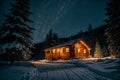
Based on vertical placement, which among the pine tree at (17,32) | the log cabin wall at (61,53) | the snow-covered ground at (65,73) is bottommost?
the snow-covered ground at (65,73)

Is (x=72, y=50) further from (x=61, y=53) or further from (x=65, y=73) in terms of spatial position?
(x=65, y=73)

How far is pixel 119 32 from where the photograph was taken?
2248cm

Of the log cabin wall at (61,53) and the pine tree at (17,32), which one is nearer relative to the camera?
the pine tree at (17,32)

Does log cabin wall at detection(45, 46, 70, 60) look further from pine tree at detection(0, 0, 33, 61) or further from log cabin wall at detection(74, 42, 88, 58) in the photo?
pine tree at detection(0, 0, 33, 61)

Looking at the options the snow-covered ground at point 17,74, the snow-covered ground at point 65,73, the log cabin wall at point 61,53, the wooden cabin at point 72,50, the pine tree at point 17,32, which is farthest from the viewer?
the log cabin wall at point 61,53

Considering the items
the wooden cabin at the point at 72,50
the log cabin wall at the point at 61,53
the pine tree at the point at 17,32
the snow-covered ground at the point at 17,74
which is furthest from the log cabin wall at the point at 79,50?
the snow-covered ground at the point at 17,74

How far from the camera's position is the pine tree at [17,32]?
52.8 ft

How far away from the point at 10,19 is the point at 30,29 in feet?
11.6

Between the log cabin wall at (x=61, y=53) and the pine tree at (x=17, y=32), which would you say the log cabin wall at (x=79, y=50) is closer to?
the log cabin wall at (x=61, y=53)

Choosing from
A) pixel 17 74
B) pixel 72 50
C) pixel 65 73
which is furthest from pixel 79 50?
pixel 17 74

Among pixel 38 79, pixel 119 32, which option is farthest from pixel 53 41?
pixel 38 79

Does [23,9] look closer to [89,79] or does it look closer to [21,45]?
[21,45]

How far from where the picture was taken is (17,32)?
17.4m

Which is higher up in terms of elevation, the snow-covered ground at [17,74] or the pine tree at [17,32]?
the pine tree at [17,32]
